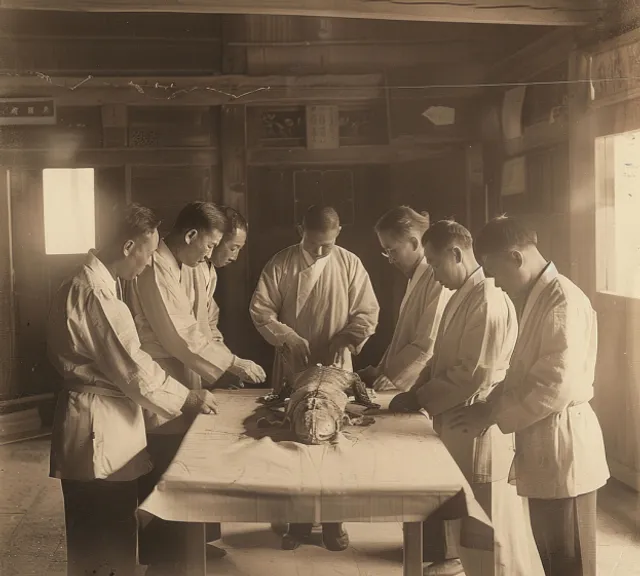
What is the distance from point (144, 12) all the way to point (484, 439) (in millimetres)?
2180

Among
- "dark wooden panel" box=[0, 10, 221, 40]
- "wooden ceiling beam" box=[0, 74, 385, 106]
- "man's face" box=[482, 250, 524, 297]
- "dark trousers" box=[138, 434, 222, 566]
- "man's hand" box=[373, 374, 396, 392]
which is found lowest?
"dark trousers" box=[138, 434, 222, 566]

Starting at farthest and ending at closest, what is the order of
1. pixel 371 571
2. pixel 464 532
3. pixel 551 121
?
pixel 551 121 → pixel 371 571 → pixel 464 532

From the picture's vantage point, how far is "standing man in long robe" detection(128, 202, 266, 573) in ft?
9.68

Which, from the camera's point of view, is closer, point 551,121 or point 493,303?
point 493,303

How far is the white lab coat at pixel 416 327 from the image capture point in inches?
121

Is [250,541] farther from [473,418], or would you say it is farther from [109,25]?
[109,25]

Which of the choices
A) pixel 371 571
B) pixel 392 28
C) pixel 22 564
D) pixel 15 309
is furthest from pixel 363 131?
pixel 22 564

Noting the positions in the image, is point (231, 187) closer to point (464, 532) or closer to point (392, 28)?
point (392, 28)

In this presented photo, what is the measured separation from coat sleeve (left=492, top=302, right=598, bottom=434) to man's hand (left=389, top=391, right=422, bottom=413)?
1.61 feet

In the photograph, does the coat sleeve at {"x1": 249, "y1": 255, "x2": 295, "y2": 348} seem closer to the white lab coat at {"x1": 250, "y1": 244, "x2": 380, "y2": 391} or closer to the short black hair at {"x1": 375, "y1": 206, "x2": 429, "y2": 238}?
the white lab coat at {"x1": 250, "y1": 244, "x2": 380, "y2": 391}

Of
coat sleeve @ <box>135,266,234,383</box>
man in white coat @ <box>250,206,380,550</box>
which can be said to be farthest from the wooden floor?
coat sleeve @ <box>135,266,234,383</box>

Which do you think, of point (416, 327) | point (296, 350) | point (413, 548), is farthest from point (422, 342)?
point (413, 548)

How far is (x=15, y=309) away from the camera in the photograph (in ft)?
9.20

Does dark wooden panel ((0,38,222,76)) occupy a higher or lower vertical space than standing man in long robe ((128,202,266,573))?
higher
